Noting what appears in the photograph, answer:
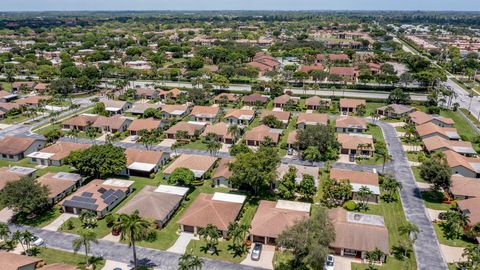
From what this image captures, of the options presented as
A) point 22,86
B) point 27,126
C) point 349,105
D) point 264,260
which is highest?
point 22,86

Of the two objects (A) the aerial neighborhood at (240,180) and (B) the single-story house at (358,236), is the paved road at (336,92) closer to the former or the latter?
(A) the aerial neighborhood at (240,180)

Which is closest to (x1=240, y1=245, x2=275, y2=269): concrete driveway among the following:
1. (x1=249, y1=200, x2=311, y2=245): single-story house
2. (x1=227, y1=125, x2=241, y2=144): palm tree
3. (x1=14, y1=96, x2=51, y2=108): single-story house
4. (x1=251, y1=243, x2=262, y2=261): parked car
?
(x1=251, y1=243, x2=262, y2=261): parked car

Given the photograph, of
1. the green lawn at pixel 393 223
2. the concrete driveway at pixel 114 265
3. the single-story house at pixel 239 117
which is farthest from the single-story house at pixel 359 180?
the concrete driveway at pixel 114 265

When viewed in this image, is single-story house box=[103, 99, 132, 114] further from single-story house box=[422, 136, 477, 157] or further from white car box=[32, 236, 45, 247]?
single-story house box=[422, 136, 477, 157]

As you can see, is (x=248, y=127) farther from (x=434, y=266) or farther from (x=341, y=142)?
(x=434, y=266)

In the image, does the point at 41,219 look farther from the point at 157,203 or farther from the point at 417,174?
the point at 417,174

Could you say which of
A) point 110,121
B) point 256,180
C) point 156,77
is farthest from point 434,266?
point 156,77

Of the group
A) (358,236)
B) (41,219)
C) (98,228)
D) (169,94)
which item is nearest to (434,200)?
(358,236)
